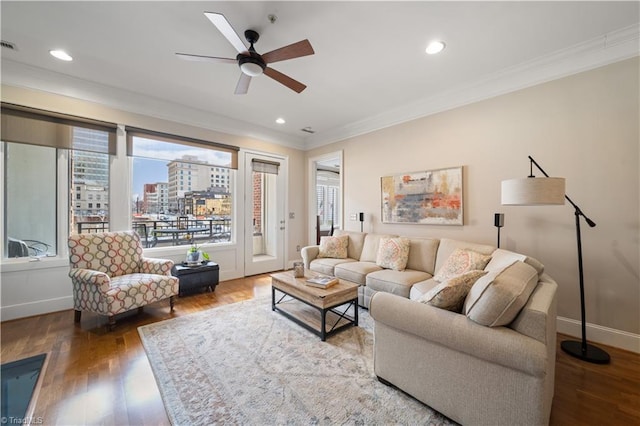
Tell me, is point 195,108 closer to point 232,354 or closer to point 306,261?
point 306,261

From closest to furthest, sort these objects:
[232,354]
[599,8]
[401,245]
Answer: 1. [599,8]
2. [232,354]
3. [401,245]

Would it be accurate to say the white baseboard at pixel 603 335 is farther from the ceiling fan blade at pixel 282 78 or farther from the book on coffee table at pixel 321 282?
the ceiling fan blade at pixel 282 78

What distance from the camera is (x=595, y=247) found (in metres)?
2.46

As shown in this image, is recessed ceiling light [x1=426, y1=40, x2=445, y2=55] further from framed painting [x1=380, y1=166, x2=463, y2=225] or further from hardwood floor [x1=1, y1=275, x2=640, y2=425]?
hardwood floor [x1=1, y1=275, x2=640, y2=425]

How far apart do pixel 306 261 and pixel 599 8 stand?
3.95 metres

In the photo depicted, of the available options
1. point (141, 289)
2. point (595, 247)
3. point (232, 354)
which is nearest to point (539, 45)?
point (595, 247)

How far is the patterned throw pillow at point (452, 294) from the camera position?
61.2 inches

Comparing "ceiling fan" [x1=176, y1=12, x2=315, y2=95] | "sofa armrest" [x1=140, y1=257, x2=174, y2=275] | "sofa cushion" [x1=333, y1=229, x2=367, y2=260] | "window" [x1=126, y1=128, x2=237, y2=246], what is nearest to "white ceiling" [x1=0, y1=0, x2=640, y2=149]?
"ceiling fan" [x1=176, y1=12, x2=315, y2=95]

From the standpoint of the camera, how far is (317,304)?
8.02 ft

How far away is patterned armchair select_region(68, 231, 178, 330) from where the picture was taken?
2.58 metres

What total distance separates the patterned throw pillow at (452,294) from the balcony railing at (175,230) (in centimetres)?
387

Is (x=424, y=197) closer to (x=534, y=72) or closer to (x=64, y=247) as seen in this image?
(x=534, y=72)

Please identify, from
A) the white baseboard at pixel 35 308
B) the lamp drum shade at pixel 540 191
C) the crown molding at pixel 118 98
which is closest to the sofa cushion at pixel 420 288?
the lamp drum shade at pixel 540 191

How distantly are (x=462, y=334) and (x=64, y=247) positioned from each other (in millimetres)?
4372
